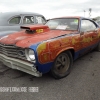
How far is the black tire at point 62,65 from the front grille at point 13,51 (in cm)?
73

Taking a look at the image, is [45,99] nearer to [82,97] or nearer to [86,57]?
[82,97]

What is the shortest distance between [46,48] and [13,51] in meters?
0.75

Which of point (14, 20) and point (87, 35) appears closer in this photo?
point (87, 35)

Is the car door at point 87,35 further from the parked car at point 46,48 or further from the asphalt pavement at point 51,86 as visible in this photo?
the asphalt pavement at point 51,86

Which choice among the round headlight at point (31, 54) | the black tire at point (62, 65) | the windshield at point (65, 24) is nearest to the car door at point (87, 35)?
the windshield at point (65, 24)

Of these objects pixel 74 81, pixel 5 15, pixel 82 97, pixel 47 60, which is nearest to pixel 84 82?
pixel 74 81

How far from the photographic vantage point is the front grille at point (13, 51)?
2.70 metres

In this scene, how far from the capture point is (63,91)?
8.70ft

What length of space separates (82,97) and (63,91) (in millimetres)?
385

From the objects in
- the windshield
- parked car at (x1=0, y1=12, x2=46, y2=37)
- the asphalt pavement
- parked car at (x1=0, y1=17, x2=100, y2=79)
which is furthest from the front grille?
parked car at (x1=0, y1=12, x2=46, y2=37)

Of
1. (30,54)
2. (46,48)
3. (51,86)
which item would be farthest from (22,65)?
(51,86)

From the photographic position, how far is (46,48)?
2605 millimetres

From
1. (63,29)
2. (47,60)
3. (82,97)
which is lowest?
(82,97)

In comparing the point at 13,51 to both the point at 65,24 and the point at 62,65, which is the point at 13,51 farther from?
the point at 65,24
